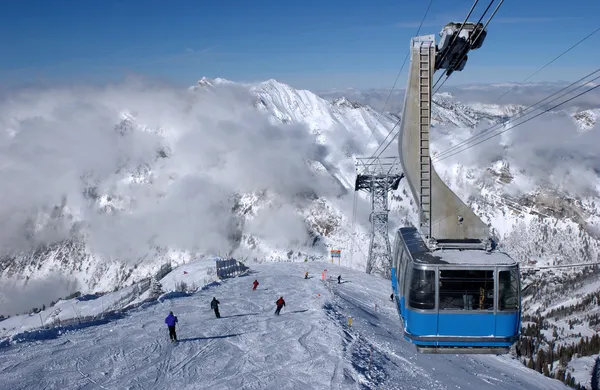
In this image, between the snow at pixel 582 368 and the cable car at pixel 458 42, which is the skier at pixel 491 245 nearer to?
the cable car at pixel 458 42

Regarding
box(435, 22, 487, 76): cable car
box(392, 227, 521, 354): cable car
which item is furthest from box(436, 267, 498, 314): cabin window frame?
box(435, 22, 487, 76): cable car

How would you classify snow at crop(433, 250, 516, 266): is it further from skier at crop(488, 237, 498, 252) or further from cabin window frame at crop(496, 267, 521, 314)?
skier at crop(488, 237, 498, 252)

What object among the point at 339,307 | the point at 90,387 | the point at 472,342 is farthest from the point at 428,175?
the point at 339,307

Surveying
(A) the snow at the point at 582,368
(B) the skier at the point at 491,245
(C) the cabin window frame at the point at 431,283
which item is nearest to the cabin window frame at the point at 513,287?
(B) the skier at the point at 491,245

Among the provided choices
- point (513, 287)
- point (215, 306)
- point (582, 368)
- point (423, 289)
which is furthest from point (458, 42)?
point (582, 368)

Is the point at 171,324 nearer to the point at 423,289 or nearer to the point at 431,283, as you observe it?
the point at 423,289
